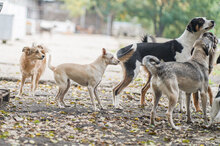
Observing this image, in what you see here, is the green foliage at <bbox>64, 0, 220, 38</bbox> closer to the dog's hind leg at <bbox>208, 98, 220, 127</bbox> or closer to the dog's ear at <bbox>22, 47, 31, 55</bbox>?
the dog's ear at <bbox>22, 47, 31, 55</bbox>

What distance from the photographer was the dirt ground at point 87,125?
5.84 metres

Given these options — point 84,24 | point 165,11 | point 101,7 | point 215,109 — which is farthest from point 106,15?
point 215,109

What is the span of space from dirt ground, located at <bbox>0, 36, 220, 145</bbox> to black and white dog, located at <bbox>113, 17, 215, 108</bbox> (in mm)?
759

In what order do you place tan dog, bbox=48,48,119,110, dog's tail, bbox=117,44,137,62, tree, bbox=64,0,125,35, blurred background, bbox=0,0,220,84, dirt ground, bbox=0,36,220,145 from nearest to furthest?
dirt ground, bbox=0,36,220,145 → tan dog, bbox=48,48,119,110 → dog's tail, bbox=117,44,137,62 → blurred background, bbox=0,0,220,84 → tree, bbox=64,0,125,35

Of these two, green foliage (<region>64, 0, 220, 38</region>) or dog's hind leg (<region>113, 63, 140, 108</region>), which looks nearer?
dog's hind leg (<region>113, 63, 140, 108</region>)

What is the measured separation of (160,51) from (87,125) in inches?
109

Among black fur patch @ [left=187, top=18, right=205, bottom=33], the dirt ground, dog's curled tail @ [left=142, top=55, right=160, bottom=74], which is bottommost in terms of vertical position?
the dirt ground

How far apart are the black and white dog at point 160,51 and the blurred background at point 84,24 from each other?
61.2 inches

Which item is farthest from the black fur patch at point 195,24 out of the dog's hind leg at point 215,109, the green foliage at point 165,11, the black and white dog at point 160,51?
the green foliage at point 165,11

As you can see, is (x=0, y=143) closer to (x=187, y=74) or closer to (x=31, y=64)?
(x=187, y=74)

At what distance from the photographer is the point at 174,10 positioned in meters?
35.0

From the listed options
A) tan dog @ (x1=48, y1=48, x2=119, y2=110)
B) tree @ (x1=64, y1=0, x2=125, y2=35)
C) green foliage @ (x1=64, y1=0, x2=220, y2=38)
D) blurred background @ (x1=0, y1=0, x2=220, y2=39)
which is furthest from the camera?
tree @ (x1=64, y1=0, x2=125, y2=35)

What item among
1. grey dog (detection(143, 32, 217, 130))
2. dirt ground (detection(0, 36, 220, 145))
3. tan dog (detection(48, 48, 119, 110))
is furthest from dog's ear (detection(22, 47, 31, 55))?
grey dog (detection(143, 32, 217, 130))

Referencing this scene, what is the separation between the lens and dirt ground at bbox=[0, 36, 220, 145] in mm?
5836
